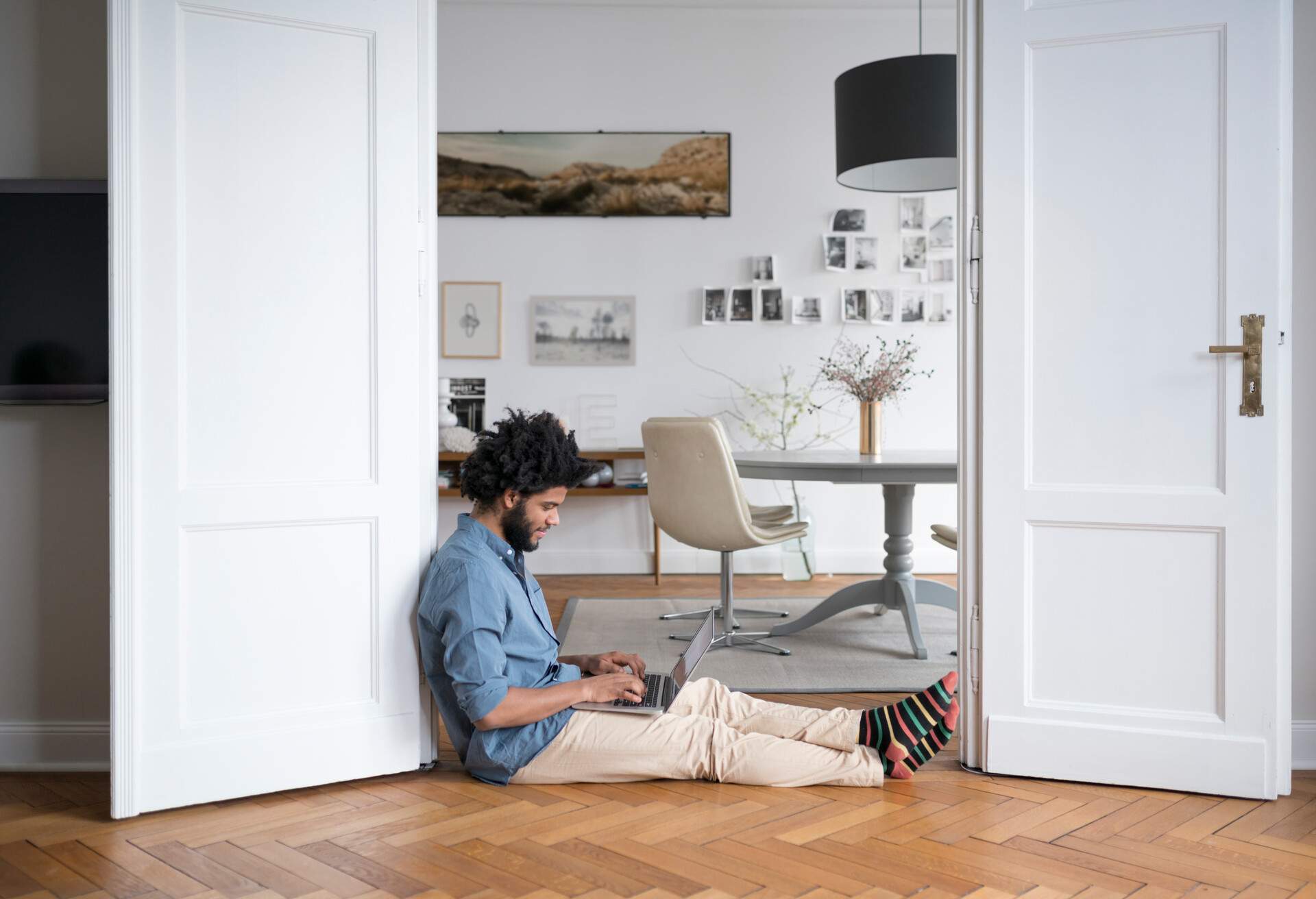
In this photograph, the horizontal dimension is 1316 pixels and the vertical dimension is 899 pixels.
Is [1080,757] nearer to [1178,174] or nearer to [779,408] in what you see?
[1178,174]

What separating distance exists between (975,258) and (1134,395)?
1.62ft

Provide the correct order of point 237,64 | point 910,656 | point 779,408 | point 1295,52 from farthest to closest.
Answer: point 779,408 < point 910,656 < point 1295,52 < point 237,64

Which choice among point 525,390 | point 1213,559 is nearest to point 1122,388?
point 1213,559

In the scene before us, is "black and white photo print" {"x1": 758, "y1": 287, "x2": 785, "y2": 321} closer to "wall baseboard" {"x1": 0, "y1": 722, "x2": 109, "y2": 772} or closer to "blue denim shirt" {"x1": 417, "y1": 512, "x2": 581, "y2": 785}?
"blue denim shirt" {"x1": 417, "y1": 512, "x2": 581, "y2": 785}

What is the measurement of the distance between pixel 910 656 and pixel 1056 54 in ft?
7.22

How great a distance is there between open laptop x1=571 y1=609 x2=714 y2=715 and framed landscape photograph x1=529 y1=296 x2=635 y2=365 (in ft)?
12.0

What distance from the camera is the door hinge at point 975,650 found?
2412 mm

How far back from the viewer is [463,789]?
2.30 metres

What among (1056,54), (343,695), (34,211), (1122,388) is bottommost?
(343,695)

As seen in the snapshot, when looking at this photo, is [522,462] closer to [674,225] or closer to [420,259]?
[420,259]

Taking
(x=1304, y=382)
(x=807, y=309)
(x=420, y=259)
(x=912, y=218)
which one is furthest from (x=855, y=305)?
(x=420, y=259)

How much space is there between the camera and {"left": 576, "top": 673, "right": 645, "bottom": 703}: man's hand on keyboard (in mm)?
2221

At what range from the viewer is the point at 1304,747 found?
8.12ft

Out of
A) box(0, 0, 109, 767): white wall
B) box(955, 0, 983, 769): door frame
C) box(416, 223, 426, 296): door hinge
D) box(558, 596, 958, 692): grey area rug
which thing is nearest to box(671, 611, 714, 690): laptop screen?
box(955, 0, 983, 769): door frame
